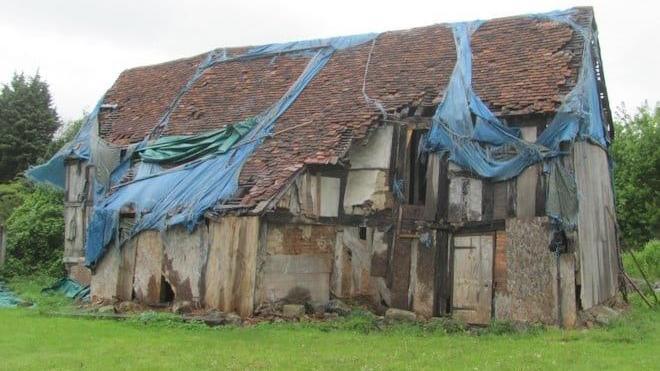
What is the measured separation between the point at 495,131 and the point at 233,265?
21.4 feet

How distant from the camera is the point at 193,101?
74.9 ft

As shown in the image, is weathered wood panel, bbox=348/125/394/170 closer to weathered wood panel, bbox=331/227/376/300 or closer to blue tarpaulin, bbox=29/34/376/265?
weathered wood panel, bbox=331/227/376/300

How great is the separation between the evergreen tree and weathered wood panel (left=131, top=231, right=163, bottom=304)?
822 inches

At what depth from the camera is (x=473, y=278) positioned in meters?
16.8

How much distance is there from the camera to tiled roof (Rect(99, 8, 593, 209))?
57.0 ft

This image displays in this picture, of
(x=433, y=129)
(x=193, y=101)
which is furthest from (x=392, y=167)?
(x=193, y=101)

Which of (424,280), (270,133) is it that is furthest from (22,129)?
(424,280)

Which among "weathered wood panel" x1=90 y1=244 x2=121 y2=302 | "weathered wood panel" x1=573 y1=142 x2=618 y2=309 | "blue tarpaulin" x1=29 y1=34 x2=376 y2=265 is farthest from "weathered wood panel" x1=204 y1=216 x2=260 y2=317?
"weathered wood panel" x1=573 y1=142 x2=618 y2=309

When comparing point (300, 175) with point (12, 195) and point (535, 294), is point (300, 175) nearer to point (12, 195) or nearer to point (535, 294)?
point (535, 294)

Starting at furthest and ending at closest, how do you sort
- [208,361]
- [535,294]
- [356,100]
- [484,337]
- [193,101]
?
[193,101], [356,100], [535,294], [484,337], [208,361]

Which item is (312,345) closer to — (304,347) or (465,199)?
(304,347)

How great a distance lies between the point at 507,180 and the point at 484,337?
3.82 m

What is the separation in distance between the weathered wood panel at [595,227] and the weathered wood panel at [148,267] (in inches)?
390

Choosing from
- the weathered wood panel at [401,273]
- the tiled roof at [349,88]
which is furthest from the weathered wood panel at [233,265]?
the weathered wood panel at [401,273]
